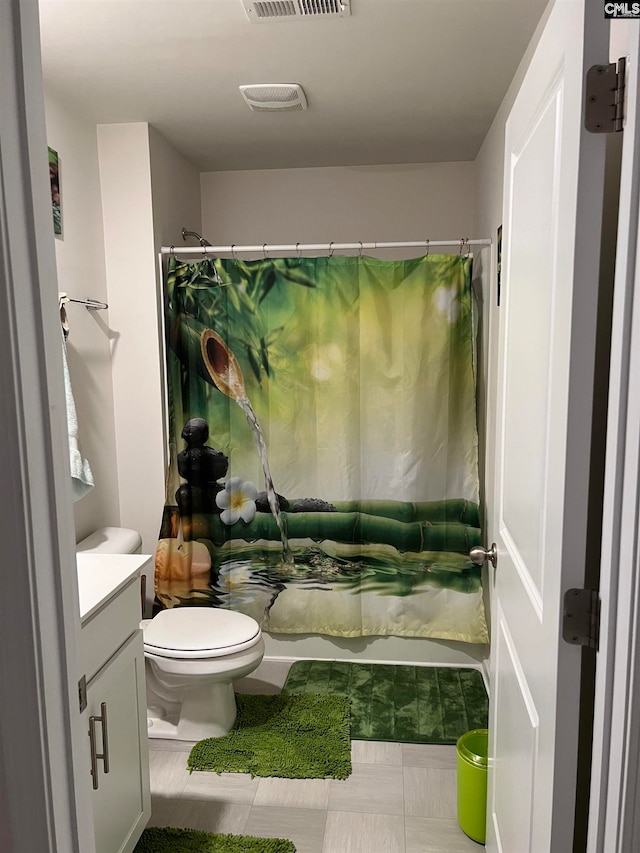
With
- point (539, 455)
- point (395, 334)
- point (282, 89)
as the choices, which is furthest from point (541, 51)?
point (395, 334)

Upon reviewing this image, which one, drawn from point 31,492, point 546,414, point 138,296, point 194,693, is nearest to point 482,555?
point 546,414

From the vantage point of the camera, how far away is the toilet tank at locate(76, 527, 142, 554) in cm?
257

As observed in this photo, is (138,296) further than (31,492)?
Yes

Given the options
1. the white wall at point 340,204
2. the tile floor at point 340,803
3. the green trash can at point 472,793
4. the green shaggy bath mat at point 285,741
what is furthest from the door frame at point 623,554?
the white wall at point 340,204

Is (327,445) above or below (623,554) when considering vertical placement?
below

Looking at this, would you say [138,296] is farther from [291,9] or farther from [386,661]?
[386,661]

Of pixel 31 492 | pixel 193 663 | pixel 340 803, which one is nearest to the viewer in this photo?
pixel 31 492

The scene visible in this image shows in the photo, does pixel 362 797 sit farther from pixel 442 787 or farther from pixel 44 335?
pixel 44 335

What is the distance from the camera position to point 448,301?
2750mm

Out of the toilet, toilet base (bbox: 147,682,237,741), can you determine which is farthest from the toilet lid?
toilet base (bbox: 147,682,237,741)

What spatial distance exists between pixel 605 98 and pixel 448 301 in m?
1.87

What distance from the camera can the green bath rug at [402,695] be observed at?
8.24 feet

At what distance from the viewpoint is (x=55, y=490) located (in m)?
0.87

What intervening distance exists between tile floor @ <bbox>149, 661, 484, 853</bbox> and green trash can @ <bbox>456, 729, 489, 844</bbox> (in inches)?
1.8
